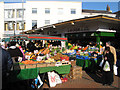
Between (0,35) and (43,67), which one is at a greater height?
(0,35)

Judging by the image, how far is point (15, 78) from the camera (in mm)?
4676

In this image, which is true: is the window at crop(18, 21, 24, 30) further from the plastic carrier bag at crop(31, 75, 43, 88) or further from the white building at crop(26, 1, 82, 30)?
the plastic carrier bag at crop(31, 75, 43, 88)

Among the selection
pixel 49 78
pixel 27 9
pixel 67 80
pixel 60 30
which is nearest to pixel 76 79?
pixel 67 80

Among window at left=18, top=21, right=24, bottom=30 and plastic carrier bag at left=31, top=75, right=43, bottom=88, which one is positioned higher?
window at left=18, top=21, right=24, bottom=30

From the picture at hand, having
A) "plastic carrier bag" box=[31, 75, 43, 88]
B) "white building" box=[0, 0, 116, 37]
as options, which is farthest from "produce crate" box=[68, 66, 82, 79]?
"white building" box=[0, 0, 116, 37]

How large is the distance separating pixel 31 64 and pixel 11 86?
1287 millimetres

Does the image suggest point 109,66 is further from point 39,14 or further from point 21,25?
point 21,25

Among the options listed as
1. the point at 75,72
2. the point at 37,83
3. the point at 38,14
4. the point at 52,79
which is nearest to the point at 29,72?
the point at 37,83

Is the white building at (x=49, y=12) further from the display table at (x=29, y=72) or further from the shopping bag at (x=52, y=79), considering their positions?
the shopping bag at (x=52, y=79)

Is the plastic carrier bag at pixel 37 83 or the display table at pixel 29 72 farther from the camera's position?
the plastic carrier bag at pixel 37 83

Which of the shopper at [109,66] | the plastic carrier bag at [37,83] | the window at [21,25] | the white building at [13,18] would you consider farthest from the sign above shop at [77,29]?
the white building at [13,18]

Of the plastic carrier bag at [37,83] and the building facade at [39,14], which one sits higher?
the building facade at [39,14]

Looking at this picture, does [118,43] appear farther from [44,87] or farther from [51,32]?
[44,87]

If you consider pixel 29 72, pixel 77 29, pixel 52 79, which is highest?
pixel 77 29
